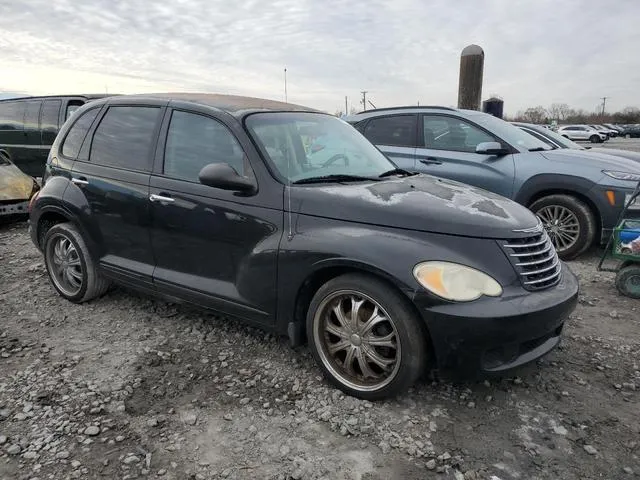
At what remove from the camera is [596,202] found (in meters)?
5.55

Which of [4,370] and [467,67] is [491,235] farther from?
[467,67]

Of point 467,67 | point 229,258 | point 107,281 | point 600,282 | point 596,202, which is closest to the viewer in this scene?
point 229,258

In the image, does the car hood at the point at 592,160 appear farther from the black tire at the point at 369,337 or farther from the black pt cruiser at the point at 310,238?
the black tire at the point at 369,337

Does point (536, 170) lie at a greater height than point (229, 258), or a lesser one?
greater

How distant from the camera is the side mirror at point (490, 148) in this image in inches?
232

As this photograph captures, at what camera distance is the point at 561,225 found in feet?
19.0

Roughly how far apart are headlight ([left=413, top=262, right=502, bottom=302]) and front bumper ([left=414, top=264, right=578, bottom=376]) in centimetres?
4

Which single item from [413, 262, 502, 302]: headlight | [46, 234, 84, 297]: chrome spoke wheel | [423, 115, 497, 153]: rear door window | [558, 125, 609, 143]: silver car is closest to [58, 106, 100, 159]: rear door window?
[46, 234, 84, 297]: chrome spoke wheel

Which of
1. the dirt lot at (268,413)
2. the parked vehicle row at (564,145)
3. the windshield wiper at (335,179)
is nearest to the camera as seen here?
the dirt lot at (268,413)

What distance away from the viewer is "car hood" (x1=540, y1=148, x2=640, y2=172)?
5713 mm

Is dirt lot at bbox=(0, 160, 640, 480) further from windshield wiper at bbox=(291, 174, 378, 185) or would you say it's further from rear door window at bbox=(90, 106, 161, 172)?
rear door window at bbox=(90, 106, 161, 172)

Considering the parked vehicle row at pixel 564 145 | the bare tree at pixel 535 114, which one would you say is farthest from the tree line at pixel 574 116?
the parked vehicle row at pixel 564 145

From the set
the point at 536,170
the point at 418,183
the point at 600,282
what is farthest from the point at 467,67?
the point at 418,183

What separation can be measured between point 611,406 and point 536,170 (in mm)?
3591
